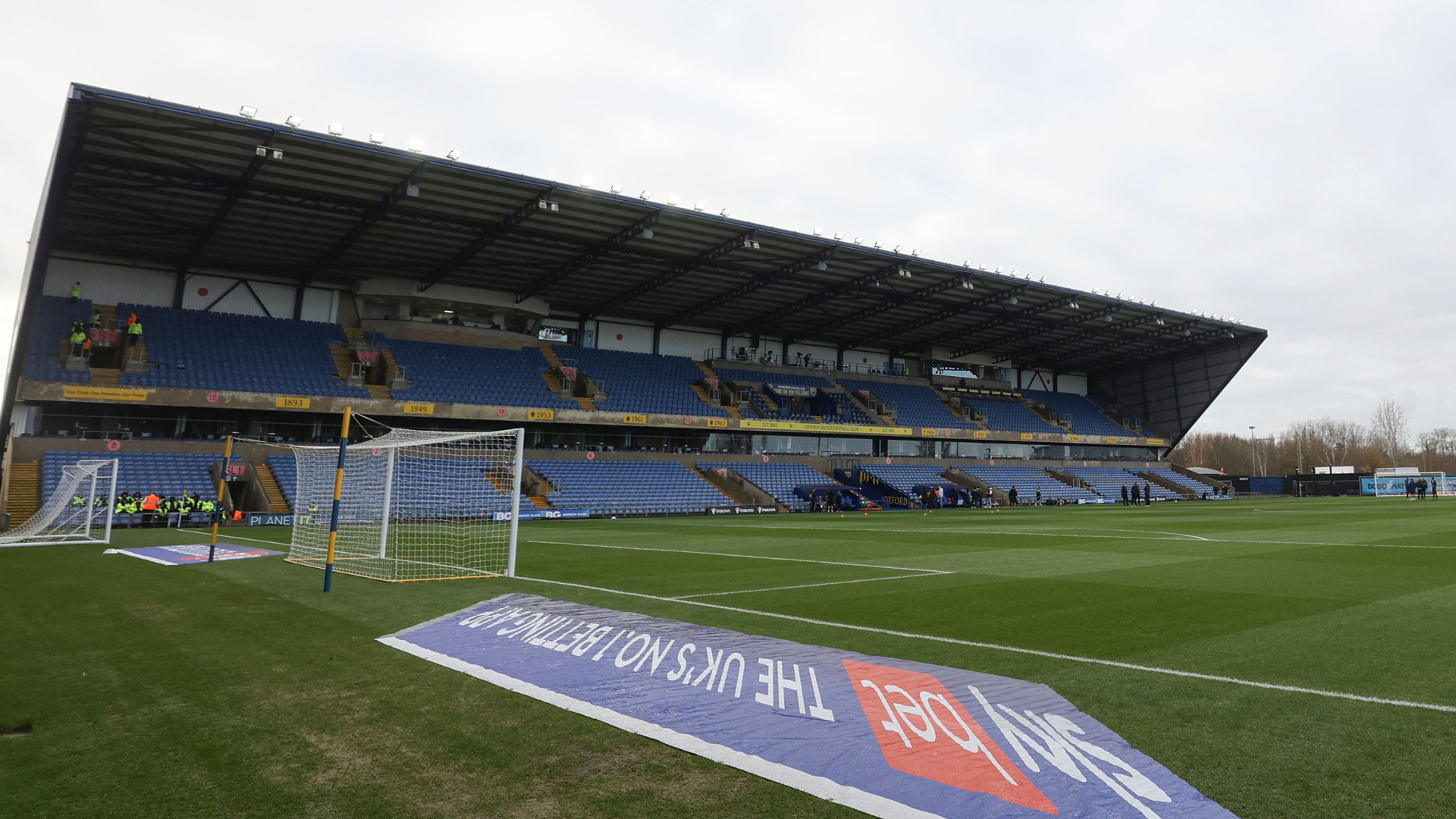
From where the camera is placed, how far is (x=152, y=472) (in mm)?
28078

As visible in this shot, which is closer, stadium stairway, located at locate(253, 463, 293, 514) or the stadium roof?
the stadium roof

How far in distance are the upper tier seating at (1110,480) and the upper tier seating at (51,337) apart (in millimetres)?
56511

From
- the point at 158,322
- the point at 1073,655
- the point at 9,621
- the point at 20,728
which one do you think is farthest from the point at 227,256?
the point at 1073,655

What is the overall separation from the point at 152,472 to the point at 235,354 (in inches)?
276

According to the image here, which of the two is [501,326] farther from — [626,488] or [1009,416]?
[1009,416]

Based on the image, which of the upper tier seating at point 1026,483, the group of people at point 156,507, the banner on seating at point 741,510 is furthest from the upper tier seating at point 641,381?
the upper tier seating at point 1026,483

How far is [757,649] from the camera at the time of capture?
6.39 meters

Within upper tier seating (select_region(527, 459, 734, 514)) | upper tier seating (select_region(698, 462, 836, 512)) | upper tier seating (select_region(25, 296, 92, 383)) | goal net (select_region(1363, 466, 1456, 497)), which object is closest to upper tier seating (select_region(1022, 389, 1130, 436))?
goal net (select_region(1363, 466, 1456, 497))

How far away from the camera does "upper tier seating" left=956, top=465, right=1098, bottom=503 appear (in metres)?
48.5

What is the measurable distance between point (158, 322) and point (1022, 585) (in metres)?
37.7

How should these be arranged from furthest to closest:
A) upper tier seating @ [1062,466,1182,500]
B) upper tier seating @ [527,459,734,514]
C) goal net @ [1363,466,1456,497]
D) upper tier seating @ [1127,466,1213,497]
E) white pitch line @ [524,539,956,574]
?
goal net @ [1363,466,1456,497]
upper tier seating @ [1127,466,1213,497]
upper tier seating @ [1062,466,1182,500]
upper tier seating @ [527,459,734,514]
white pitch line @ [524,539,956,574]

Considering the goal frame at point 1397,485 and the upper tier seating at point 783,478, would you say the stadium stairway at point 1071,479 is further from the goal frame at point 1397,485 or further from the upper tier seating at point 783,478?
the goal frame at point 1397,485

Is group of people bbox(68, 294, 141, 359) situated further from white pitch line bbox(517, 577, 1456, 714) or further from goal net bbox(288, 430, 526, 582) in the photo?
white pitch line bbox(517, 577, 1456, 714)

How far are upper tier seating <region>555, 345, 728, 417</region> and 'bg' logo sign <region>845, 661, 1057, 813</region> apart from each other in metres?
36.1
